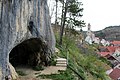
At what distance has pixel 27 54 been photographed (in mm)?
25656

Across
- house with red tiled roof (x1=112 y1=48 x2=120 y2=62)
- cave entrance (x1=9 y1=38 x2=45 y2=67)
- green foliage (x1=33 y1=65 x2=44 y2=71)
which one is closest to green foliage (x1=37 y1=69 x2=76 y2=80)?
green foliage (x1=33 y1=65 x2=44 y2=71)

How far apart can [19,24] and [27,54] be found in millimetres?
7072

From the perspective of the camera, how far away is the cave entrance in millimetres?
24775

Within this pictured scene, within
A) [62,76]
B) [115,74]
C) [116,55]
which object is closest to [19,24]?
[62,76]

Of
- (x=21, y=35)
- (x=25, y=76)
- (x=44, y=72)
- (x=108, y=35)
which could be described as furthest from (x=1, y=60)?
(x=108, y=35)

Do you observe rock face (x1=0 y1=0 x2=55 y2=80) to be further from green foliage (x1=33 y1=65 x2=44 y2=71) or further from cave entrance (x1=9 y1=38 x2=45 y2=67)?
green foliage (x1=33 y1=65 x2=44 y2=71)

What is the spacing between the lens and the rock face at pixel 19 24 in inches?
666

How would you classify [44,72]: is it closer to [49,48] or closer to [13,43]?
[49,48]

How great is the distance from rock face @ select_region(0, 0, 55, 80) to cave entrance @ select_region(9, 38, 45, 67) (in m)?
1.01

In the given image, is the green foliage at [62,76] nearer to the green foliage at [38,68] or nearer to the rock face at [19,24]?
the green foliage at [38,68]

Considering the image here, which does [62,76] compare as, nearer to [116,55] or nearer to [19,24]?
[19,24]

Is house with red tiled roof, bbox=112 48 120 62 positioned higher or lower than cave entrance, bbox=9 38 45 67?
lower

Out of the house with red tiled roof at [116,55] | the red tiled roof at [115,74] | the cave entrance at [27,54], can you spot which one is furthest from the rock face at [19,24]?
the house with red tiled roof at [116,55]

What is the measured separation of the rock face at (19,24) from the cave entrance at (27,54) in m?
1.01
